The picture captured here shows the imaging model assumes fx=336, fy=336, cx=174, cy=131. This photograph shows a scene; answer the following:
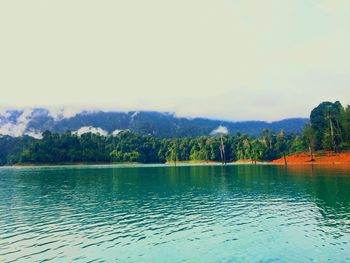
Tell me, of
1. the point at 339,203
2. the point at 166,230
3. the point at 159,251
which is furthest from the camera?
the point at 339,203

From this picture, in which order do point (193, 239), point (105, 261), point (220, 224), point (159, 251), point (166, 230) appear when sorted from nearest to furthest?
point (105, 261) < point (159, 251) < point (193, 239) < point (166, 230) < point (220, 224)

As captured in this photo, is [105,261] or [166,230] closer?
[105,261]

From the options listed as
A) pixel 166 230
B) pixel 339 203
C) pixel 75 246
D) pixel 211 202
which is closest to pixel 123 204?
pixel 211 202

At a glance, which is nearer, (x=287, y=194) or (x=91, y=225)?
(x=91, y=225)

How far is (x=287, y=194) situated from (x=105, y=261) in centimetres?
5270

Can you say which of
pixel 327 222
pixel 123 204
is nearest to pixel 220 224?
pixel 327 222

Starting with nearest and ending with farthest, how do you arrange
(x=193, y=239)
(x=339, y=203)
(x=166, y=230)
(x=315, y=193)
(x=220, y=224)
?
1. (x=193, y=239)
2. (x=166, y=230)
3. (x=220, y=224)
4. (x=339, y=203)
5. (x=315, y=193)

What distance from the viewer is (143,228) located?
143 ft

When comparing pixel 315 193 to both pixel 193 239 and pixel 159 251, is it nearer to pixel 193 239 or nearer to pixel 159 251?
pixel 193 239

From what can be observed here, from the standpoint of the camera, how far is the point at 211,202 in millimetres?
64250

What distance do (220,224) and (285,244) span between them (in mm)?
11159

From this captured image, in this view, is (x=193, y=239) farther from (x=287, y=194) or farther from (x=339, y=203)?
(x=287, y=194)

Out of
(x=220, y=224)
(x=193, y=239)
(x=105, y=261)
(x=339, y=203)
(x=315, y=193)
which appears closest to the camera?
(x=105, y=261)

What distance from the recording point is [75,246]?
3594cm
